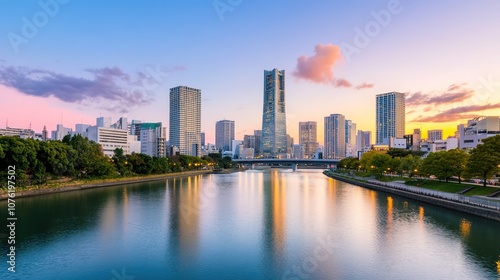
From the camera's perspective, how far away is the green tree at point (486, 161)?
32.2 m

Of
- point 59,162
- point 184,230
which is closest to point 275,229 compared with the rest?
point 184,230

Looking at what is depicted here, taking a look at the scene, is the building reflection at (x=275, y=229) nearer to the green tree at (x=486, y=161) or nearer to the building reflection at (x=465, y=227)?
the building reflection at (x=465, y=227)

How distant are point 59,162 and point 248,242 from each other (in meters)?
31.7

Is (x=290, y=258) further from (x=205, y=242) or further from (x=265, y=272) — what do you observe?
(x=205, y=242)

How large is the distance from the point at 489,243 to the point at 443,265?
6409mm

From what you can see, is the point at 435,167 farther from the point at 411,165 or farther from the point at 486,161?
the point at 411,165

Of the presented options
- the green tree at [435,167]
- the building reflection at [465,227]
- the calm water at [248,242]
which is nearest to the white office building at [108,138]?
the calm water at [248,242]

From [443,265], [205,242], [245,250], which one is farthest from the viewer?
[205,242]

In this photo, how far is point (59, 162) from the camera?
4094 centimetres

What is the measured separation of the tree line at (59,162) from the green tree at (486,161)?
4687cm

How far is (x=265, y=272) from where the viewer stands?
50.0 feet

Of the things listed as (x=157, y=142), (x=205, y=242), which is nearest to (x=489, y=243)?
(x=205, y=242)

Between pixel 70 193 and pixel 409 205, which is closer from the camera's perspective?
pixel 409 205

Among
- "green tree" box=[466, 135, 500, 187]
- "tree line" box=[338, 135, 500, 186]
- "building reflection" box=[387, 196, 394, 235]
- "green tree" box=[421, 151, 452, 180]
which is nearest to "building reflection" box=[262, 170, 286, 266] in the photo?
"building reflection" box=[387, 196, 394, 235]
